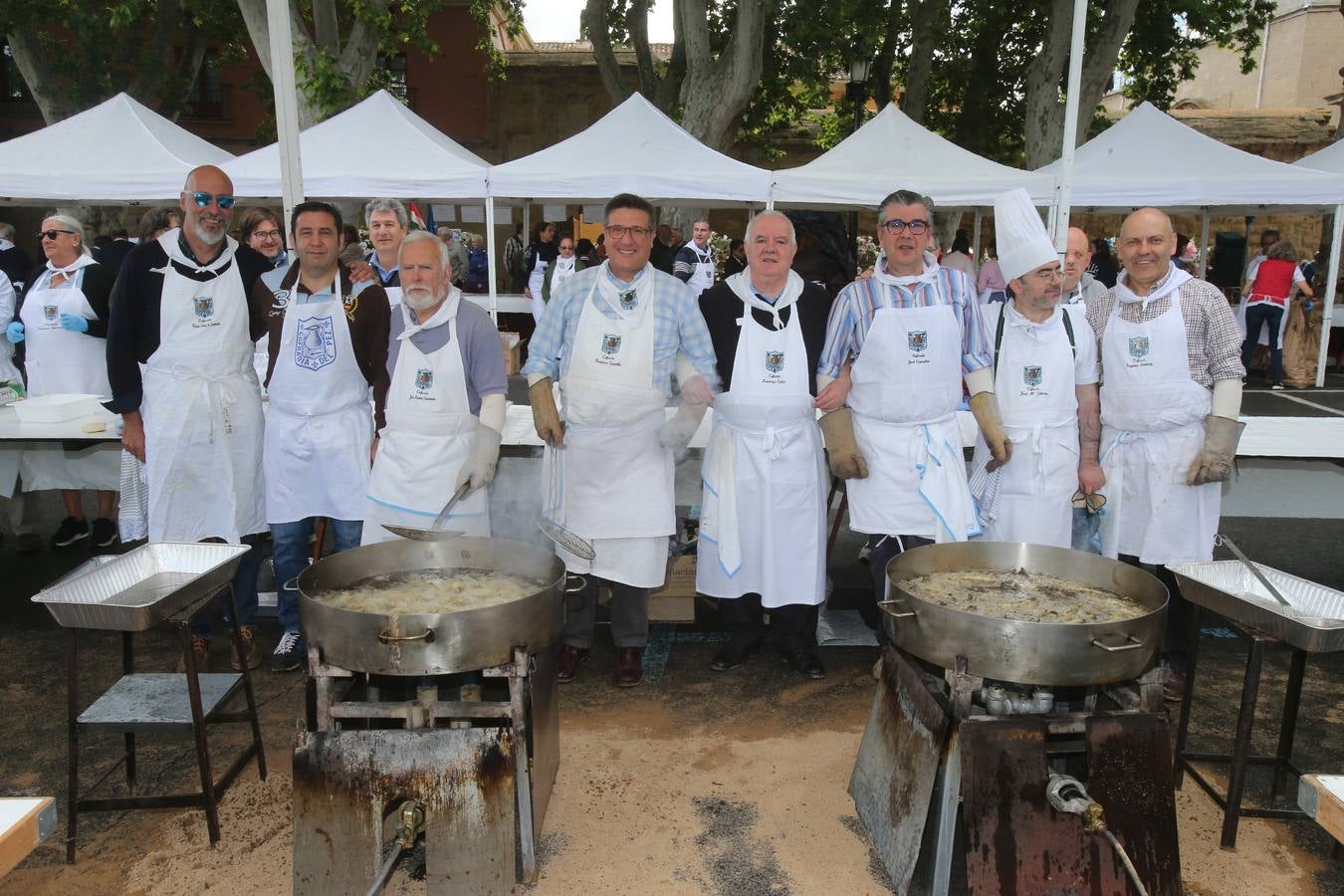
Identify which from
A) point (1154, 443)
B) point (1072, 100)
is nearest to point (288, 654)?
point (1154, 443)

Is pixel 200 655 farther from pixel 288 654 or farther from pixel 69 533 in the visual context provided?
pixel 69 533

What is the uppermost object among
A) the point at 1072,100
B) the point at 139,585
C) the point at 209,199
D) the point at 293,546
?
the point at 1072,100

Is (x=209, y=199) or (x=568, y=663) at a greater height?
(x=209, y=199)

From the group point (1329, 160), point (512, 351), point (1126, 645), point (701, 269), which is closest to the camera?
point (1126, 645)

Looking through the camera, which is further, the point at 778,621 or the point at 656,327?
the point at 778,621

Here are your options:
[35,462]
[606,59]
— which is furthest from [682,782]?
[606,59]

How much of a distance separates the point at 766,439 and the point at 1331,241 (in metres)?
11.1

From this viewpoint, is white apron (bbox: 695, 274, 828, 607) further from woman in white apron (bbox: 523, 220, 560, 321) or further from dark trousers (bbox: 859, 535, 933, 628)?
woman in white apron (bbox: 523, 220, 560, 321)

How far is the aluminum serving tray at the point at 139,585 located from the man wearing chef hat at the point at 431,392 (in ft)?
2.03

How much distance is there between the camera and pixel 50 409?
4230 mm

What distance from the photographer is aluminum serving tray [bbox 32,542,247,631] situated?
7.85ft

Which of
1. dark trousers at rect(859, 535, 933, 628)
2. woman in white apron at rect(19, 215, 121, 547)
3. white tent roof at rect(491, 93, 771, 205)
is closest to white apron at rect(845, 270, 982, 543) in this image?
dark trousers at rect(859, 535, 933, 628)

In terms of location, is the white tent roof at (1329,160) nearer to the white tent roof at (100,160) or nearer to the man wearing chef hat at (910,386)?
the man wearing chef hat at (910,386)

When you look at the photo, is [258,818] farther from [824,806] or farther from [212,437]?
[824,806]
